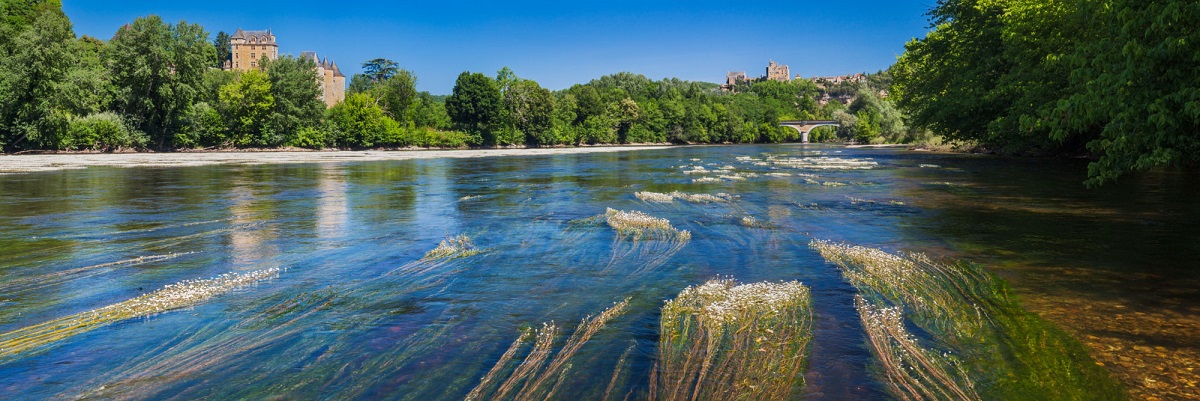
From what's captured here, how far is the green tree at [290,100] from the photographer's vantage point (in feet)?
325

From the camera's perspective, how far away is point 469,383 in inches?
255

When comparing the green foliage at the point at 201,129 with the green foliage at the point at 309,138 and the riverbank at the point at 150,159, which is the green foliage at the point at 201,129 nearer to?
the riverbank at the point at 150,159

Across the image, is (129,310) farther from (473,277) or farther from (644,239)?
(644,239)

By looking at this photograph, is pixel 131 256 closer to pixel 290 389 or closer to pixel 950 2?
pixel 290 389

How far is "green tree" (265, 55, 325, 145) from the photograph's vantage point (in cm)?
9906

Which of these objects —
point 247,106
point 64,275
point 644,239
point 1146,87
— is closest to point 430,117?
point 247,106

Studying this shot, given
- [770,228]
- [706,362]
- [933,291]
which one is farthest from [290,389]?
[770,228]

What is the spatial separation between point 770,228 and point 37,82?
85359 millimetres

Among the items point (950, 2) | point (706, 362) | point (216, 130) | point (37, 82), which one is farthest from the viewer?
point (216, 130)

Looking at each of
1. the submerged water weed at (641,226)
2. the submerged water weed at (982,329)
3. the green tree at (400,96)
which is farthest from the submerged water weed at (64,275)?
the green tree at (400,96)

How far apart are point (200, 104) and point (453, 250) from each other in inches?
3669

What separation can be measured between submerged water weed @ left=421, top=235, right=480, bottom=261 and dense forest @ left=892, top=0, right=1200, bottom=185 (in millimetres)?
11051

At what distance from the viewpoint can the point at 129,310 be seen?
896 centimetres

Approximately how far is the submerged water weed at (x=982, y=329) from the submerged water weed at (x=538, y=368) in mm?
3218
